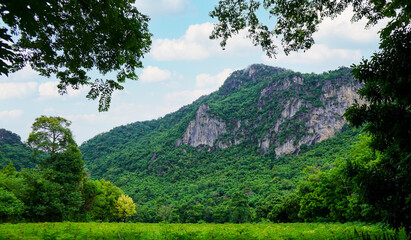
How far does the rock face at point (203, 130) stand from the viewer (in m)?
160

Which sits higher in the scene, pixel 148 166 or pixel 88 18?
pixel 88 18

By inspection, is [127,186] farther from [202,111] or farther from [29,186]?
[29,186]

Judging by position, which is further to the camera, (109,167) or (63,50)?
(109,167)

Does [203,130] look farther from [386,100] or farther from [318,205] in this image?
[386,100]

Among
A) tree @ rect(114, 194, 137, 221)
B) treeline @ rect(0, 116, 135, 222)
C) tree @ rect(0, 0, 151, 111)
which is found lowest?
tree @ rect(114, 194, 137, 221)

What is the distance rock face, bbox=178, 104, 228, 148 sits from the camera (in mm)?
159750

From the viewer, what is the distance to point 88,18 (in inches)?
206

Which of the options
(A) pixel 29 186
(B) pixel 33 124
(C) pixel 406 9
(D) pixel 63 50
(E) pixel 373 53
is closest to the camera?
(C) pixel 406 9

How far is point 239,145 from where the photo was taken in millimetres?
154875

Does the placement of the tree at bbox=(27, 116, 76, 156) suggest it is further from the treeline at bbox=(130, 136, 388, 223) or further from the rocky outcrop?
the rocky outcrop

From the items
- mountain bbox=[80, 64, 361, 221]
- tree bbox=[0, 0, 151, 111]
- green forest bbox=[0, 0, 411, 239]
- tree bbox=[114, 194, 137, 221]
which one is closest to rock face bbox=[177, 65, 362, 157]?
mountain bbox=[80, 64, 361, 221]

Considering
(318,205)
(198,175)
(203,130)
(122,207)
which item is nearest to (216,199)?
(122,207)

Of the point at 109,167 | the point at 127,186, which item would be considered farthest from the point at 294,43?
the point at 109,167

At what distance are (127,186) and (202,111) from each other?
269 feet
